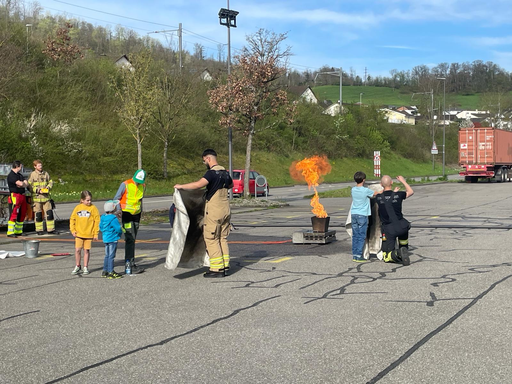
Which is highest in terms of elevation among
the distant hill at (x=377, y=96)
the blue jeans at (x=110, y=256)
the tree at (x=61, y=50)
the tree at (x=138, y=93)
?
the distant hill at (x=377, y=96)

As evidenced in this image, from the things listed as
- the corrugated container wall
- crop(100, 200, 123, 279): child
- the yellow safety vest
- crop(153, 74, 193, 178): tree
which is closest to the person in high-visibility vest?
the yellow safety vest

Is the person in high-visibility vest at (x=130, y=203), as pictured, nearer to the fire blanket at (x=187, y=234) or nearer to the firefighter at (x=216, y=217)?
the fire blanket at (x=187, y=234)

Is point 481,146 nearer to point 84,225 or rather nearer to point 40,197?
point 40,197

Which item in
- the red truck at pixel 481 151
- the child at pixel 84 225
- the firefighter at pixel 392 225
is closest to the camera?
the child at pixel 84 225

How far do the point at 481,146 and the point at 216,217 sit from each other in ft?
139

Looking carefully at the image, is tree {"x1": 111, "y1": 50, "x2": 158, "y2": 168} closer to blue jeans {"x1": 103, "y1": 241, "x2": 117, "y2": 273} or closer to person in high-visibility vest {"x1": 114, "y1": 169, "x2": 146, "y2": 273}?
person in high-visibility vest {"x1": 114, "y1": 169, "x2": 146, "y2": 273}

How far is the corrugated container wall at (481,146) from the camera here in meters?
48.0

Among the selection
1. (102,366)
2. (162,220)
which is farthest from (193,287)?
(162,220)

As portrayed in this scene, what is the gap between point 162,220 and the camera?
21078 millimetres

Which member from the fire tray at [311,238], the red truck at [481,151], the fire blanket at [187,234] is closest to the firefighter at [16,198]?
the fire tray at [311,238]

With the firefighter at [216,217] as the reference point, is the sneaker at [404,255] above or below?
below

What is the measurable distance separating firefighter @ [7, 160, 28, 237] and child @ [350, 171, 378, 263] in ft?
29.5

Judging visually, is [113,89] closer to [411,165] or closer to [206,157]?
[206,157]

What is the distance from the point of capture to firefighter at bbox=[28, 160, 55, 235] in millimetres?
16656
